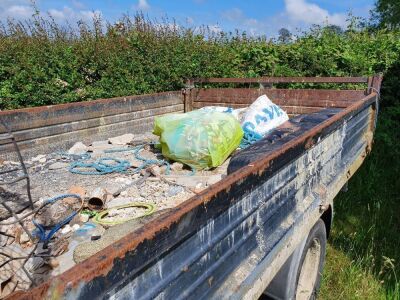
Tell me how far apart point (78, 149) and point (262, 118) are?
1.80m

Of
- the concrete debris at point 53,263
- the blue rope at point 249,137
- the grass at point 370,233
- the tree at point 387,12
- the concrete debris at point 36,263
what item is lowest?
the grass at point 370,233

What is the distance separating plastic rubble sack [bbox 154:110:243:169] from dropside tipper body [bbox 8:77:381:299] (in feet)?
1.68

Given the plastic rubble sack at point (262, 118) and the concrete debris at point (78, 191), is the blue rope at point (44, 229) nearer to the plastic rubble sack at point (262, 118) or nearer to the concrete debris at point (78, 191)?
the concrete debris at point (78, 191)

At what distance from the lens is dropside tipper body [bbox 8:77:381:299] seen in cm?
83

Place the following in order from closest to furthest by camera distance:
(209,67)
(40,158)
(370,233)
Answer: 1. (40,158)
2. (370,233)
3. (209,67)

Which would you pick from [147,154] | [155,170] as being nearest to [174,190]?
[155,170]

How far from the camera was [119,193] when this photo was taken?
2.46m

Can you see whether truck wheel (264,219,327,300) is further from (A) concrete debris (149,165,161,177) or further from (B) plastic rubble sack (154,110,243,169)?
(A) concrete debris (149,165,161,177)

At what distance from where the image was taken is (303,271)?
2.26 meters

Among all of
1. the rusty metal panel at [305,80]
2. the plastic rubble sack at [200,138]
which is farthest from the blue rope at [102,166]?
the rusty metal panel at [305,80]

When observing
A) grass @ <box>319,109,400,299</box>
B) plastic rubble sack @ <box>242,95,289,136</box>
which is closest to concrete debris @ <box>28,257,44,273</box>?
grass @ <box>319,109,400,299</box>

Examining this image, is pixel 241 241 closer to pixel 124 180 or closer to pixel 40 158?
pixel 124 180

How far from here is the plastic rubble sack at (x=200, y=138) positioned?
2.75 m

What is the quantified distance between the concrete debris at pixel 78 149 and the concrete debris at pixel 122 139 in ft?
0.98
